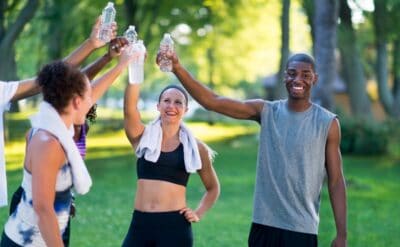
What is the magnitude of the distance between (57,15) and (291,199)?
82.6ft

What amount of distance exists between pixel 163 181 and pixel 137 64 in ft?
2.54

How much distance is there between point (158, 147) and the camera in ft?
15.2

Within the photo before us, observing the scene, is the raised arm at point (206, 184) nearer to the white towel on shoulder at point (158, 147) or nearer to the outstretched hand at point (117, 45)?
the white towel on shoulder at point (158, 147)

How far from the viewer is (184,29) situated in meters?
38.8

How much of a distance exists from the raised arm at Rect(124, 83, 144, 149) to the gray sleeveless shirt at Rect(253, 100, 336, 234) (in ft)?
2.71

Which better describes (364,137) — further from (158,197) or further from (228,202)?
(158,197)

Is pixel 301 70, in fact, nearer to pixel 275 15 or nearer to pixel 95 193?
pixel 95 193

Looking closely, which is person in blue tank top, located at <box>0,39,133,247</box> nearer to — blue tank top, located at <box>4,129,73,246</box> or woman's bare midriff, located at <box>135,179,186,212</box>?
blue tank top, located at <box>4,129,73,246</box>

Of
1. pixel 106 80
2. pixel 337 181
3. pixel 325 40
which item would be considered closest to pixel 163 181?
pixel 106 80

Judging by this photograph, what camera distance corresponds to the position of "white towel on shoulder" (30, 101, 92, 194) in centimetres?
346

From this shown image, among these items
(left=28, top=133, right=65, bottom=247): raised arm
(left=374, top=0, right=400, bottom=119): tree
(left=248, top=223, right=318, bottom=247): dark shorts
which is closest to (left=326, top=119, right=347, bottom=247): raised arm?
(left=248, top=223, right=318, bottom=247): dark shorts

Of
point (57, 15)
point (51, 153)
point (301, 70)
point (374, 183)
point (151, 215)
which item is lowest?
point (374, 183)

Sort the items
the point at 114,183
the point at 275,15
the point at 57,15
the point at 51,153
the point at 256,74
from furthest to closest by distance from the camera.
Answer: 1. the point at 256,74
2. the point at 275,15
3. the point at 57,15
4. the point at 114,183
5. the point at 51,153

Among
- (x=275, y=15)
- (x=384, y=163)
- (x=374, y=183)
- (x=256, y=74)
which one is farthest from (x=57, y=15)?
(x=256, y=74)
